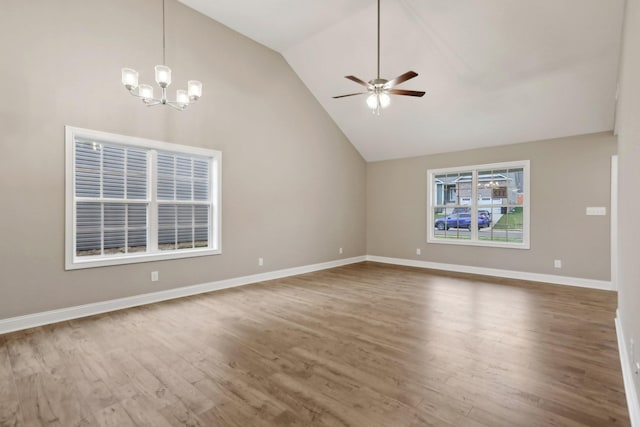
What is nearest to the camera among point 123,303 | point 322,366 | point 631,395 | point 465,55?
point 631,395

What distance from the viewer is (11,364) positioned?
8.52 ft

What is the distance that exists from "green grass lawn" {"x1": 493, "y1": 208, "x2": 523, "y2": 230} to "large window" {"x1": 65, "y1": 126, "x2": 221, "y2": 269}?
17.8 feet

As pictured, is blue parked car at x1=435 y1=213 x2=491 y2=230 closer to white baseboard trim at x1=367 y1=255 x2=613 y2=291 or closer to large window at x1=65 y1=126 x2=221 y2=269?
white baseboard trim at x1=367 y1=255 x2=613 y2=291

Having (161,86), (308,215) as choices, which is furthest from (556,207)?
(161,86)

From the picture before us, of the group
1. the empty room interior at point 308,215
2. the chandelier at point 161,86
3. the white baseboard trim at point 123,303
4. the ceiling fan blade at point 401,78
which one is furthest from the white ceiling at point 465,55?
the white baseboard trim at point 123,303

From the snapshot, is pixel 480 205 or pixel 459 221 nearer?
pixel 480 205

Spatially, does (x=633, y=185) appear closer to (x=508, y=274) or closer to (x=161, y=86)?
(x=161, y=86)

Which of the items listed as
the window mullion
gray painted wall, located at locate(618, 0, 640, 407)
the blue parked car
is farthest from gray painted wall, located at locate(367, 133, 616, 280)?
gray painted wall, located at locate(618, 0, 640, 407)

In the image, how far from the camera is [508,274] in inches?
238

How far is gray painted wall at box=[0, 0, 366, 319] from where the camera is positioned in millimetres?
3365

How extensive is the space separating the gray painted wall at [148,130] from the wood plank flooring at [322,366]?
0.73m

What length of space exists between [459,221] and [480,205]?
55 centimetres

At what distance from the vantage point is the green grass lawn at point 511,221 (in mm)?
6031

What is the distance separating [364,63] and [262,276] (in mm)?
4213
